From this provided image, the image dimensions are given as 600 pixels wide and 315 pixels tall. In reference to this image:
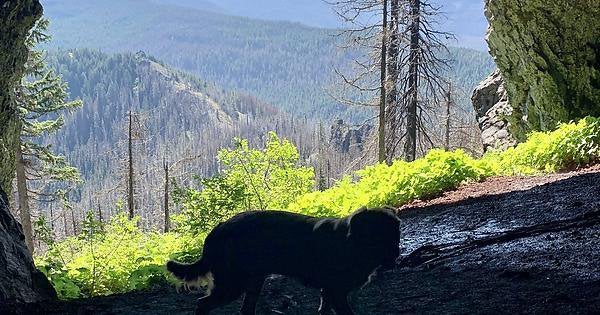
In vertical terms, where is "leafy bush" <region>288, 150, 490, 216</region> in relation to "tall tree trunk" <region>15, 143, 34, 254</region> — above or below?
above

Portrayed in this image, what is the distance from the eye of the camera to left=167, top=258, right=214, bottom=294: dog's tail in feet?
10.4

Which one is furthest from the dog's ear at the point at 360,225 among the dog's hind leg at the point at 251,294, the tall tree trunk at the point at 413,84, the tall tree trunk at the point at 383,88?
the tall tree trunk at the point at 413,84

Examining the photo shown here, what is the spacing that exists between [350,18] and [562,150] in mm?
11528

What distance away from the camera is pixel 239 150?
56.0 ft

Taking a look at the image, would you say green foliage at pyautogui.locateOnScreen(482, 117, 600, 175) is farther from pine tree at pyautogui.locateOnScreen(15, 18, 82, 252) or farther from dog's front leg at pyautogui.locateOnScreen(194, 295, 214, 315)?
pine tree at pyautogui.locateOnScreen(15, 18, 82, 252)

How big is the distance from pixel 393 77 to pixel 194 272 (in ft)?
56.7

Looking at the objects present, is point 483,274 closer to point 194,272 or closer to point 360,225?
point 360,225

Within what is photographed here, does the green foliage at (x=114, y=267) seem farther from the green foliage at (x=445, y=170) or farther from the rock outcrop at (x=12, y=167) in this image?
the green foliage at (x=445, y=170)

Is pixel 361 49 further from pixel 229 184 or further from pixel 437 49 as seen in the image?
pixel 229 184

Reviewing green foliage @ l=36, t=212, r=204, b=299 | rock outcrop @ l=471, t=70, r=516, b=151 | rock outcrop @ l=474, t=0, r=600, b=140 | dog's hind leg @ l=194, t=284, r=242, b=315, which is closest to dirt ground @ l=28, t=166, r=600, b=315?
dog's hind leg @ l=194, t=284, r=242, b=315

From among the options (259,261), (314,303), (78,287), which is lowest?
(78,287)

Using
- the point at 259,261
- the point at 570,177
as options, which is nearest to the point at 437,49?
the point at 570,177

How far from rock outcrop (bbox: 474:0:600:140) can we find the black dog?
1154 cm

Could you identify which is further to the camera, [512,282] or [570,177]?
[570,177]
